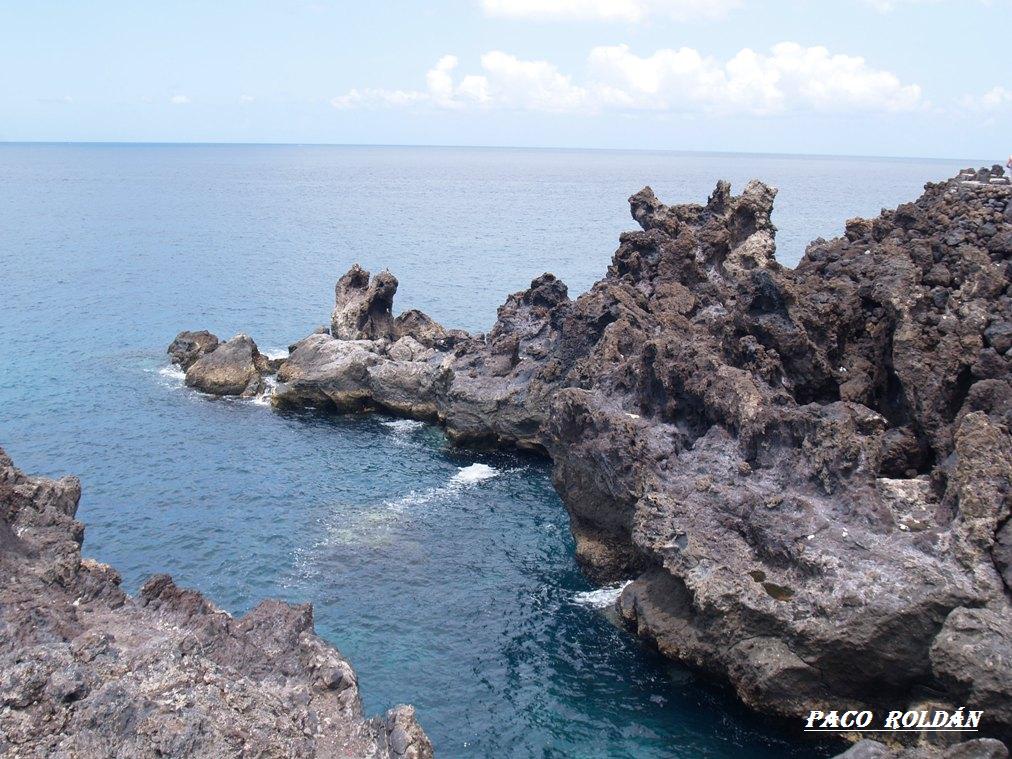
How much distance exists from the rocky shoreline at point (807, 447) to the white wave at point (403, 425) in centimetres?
600

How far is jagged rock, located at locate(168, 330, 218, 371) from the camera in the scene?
7081 centimetres

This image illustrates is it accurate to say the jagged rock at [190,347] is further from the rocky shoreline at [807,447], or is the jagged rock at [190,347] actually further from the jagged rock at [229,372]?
the rocky shoreline at [807,447]

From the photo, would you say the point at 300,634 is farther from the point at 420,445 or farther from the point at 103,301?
the point at 103,301

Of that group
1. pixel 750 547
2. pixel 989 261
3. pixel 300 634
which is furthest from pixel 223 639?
pixel 989 261

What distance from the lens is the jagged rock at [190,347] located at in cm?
7081

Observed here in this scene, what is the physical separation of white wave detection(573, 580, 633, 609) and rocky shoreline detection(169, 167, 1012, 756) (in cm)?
84

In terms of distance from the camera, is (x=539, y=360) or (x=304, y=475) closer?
(x=304, y=475)

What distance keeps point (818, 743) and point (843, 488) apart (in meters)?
7.84

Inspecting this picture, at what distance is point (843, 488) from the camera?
28938 mm

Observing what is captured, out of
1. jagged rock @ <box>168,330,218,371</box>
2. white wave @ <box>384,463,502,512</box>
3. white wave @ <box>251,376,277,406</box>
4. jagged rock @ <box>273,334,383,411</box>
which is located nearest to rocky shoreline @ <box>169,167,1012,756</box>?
white wave @ <box>384,463,502,512</box>

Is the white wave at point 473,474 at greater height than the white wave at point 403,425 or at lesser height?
lesser

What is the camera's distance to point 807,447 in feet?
98.4

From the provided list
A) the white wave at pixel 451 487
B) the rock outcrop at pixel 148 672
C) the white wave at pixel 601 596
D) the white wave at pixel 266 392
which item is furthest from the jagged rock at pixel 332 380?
the rock outcrop at pixel 148 672

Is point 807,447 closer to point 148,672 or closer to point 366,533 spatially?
point 148,672
